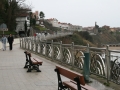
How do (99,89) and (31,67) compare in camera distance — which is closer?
(99,89)

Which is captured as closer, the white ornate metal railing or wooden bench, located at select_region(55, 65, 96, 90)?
wooden bench, located at select_region(55, 65, 96, 90)

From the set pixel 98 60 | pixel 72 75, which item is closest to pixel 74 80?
pixel 72 75

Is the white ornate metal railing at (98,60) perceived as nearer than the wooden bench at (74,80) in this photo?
No

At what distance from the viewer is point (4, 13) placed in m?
70.4

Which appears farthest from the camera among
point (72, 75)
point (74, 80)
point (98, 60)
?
point (98, 60)

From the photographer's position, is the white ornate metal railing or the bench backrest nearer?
the bench backrest

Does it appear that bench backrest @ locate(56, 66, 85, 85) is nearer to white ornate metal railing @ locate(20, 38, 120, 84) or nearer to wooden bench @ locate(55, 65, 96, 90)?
wooden bench @ locate(55, 65, 96, 90)

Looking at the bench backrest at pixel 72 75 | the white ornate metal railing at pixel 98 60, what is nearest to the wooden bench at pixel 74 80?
the bench backrest at pixel 72 75

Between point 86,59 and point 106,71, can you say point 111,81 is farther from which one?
point 86,59

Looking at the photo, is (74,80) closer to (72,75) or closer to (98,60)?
(72,75)

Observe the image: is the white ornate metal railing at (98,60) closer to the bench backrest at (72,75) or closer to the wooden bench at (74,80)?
the wooden bench at (74,80)

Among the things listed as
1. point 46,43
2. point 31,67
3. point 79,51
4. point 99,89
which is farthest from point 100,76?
point 46,43

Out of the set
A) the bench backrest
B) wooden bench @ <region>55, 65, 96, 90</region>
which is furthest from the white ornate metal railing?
the bench backrest

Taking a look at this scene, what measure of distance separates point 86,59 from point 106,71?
2.61 ft
